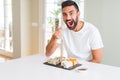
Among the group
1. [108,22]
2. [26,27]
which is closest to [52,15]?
[26,27]

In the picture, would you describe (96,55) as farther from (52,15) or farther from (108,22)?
(52,15)

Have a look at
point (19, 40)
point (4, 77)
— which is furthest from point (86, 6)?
point (4, 77)

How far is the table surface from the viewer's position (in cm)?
137

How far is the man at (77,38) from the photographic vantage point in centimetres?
195

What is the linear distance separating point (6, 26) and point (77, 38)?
399 centimetres

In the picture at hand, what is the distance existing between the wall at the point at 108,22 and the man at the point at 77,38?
1493mm

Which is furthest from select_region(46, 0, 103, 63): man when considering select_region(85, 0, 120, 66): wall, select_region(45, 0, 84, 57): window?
select_region(45, 0, 84, 57): window

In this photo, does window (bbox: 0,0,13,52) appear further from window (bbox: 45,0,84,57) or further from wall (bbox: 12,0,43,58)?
window (bbox: 45,0,84,57)

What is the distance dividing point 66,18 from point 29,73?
0.71 meters

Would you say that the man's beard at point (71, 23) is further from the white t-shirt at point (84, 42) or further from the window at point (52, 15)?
the window at point (52, 15)

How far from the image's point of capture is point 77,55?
2.03 m

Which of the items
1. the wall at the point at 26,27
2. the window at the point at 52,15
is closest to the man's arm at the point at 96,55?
the window at the point at 52,15

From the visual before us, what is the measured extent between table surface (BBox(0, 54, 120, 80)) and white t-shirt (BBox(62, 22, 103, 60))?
0.33m

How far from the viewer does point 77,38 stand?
208cm
